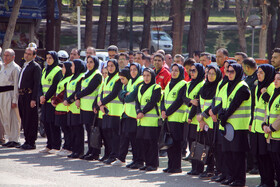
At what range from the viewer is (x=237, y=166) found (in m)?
9.80

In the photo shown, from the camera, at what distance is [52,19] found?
26.0 m

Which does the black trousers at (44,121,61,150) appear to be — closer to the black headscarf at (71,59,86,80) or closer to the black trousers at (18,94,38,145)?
the black trousers at (18,94,38,145)

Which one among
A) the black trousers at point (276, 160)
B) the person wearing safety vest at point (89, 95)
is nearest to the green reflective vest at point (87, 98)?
the person wearing safety vest at point (89, 95)

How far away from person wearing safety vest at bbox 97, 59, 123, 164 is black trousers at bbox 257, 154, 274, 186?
11.0 feet

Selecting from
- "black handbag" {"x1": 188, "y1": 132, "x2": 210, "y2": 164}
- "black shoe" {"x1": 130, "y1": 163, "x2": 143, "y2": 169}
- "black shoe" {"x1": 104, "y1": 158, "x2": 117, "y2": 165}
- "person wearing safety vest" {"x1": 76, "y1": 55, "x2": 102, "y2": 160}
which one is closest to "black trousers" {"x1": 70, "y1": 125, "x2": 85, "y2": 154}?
"person wearing safety vest" {"x1": 76, "y1": 55, "x2": 102, "y2": 160}

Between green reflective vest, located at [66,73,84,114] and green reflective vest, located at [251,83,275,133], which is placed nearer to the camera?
green reflective vest, located at [251,83,275,133]

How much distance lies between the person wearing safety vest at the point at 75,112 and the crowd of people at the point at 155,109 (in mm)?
20

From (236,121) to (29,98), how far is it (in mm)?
5862

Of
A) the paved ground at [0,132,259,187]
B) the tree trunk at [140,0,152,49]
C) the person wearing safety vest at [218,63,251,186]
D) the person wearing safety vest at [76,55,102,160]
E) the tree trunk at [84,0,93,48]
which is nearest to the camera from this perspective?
the person wearing safety vest at [218,63,251,186]

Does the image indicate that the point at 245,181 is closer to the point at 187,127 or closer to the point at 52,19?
the point at 187,127

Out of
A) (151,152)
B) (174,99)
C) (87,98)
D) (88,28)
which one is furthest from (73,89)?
(88,28)

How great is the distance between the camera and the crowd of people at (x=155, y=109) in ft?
32.1

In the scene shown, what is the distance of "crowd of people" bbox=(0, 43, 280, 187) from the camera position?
977cm

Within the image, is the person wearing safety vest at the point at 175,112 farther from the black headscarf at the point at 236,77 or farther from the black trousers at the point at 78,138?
the black trousers at the point at 78,138
